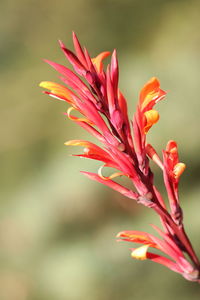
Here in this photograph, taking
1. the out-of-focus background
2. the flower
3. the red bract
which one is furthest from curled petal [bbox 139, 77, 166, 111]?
the out-of-focus background

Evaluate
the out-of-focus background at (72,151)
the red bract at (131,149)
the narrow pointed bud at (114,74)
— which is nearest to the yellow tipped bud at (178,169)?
the red bract at (131,149)

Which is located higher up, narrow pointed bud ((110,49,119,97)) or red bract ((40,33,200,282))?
narrow pointed bud ((110,49,119,97))

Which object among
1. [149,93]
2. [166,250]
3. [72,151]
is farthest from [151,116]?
[72,151]

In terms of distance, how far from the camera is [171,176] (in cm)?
70

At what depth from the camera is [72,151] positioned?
2758mm

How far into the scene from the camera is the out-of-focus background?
262 cm

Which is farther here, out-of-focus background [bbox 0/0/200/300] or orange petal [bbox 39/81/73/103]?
out-of-focus background [bbox 0/0/200/300]

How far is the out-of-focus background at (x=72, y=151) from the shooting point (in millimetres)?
2615

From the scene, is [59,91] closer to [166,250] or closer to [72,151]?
[166,250]

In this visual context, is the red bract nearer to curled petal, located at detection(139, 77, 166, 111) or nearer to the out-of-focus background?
curled petal, located at detection(139, 77, 166, 111)

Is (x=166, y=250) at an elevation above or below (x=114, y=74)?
below

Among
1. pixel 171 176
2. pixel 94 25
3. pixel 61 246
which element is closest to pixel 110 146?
pixel 171 176

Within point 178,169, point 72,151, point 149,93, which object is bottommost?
point 72,151

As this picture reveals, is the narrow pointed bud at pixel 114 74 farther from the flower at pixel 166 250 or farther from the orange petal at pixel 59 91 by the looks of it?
the flower at pixel 166 250
